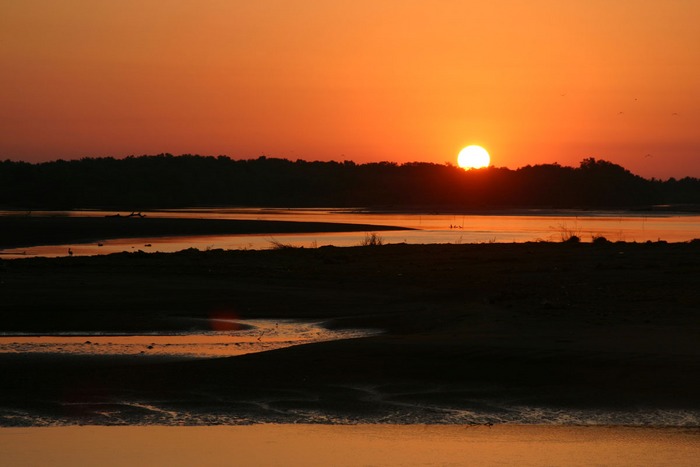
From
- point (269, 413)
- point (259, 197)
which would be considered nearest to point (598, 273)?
point (269, 413)

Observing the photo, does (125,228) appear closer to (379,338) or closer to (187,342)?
(187,342)

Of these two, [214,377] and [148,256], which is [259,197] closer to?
[148,256]

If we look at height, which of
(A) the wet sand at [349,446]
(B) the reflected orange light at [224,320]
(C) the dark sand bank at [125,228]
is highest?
(C) the dark sand bank at [125,228]

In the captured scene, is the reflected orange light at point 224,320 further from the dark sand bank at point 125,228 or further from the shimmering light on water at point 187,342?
the dark sand bank at point 125,228

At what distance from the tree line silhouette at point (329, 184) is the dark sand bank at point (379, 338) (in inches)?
3662

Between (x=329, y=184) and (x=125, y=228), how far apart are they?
9787 cm

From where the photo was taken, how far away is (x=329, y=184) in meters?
150

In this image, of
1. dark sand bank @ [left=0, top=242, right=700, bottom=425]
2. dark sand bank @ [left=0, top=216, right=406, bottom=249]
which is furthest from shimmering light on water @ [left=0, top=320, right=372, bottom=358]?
dark sand bank @ [left=0, top=216, right=406, bottom=249]

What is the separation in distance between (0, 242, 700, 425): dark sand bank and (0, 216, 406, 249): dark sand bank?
1789cm

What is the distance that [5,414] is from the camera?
10.3 meters

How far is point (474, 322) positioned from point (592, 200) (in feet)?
427

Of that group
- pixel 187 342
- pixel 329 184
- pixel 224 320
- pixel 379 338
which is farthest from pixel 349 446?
pixel 329 184

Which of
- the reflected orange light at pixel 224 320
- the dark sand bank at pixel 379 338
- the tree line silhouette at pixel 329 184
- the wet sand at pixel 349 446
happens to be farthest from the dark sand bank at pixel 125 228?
the tree line silhouette at pixel 329 184

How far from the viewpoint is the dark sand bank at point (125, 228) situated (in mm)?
44656
